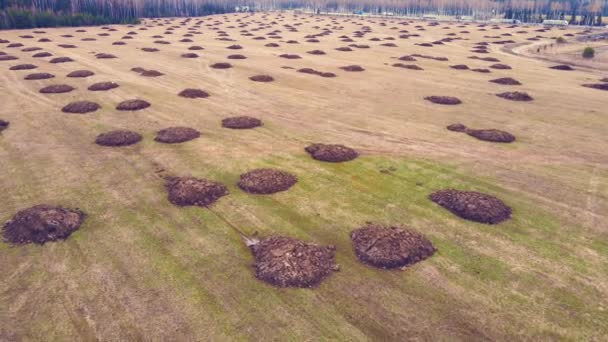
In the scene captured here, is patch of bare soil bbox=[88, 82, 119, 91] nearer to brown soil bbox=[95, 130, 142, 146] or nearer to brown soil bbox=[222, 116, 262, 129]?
brown soil bbox=[95, 130, 142, 146]

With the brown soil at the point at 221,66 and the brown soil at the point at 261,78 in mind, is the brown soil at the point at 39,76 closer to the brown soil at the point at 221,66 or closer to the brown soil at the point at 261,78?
the brown soil at the point at 221,66

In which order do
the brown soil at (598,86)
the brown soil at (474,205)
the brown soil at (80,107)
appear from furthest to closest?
the brown soil at (598,86), the brown soil at (80,107), the brown soil at (474,205)

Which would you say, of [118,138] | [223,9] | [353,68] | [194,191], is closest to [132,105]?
[118,138]

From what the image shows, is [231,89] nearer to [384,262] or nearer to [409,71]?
[409,71]

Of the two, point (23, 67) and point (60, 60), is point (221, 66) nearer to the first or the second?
point (60, 60)

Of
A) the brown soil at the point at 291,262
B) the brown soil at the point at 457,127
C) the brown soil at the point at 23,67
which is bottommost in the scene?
the brown soil at the point at 291,262

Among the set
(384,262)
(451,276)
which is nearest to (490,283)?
(451,276)

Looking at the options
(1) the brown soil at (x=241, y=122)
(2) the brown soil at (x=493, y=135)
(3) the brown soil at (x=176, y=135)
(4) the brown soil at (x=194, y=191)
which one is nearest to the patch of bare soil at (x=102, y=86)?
(3) the brown soil at (x=176, y=135)
